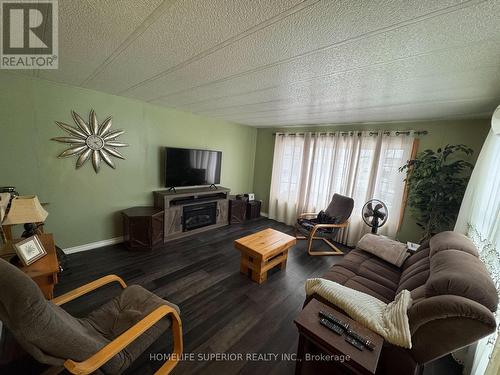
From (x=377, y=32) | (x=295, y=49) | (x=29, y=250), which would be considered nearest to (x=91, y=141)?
(x=29, y=250)

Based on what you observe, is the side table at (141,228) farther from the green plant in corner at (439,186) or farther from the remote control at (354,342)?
the green plant in corner at (439,186)

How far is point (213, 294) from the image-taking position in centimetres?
215

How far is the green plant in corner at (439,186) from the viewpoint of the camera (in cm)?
238

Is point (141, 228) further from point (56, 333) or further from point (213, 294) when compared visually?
point (56, 333)

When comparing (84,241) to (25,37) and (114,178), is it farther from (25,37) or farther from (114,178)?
(25,37)

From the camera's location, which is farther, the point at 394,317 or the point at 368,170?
the point at 368,170

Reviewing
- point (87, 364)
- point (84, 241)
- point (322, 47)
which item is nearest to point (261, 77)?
point (322, 47)

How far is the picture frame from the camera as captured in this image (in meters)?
1.40

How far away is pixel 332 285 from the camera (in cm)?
144

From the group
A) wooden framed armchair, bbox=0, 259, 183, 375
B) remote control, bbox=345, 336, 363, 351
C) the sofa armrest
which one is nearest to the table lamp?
wooden framed armchair, bbox=0, 259, 183, 375

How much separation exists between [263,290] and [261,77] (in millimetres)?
2232

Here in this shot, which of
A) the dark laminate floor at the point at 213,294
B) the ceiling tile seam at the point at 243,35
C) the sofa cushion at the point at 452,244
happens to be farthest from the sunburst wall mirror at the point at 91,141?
the sofa cushion at the point at 452,244

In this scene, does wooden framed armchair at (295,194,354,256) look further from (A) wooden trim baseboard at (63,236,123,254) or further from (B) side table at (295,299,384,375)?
(A) wooden trim baseboard at (63,236,123,254)

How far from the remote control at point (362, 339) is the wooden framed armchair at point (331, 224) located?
2043 mm
